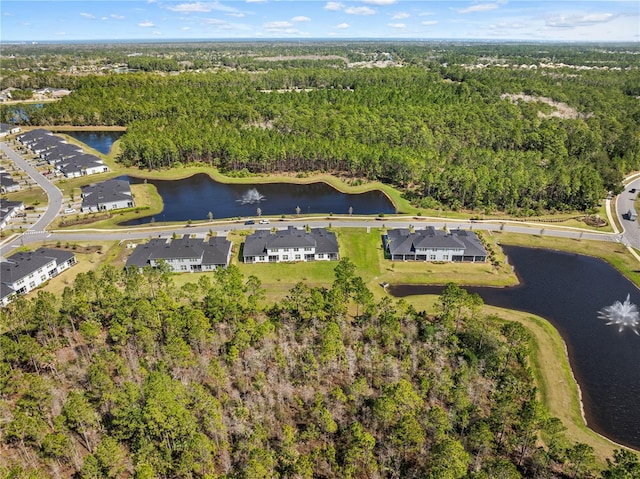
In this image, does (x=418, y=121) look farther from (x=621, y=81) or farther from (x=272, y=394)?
(x=621, y=81)

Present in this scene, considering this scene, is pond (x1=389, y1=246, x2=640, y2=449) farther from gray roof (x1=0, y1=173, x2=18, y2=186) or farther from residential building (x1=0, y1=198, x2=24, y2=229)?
gray roof (x1=0, y1=173, x2=18, y2=186)

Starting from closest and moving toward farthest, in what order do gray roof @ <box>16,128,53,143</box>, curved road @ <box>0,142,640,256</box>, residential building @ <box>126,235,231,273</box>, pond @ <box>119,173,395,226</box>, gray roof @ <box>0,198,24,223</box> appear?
residential building @ <box>126,235,231,273</box>
curved road @ <box>0,142,640,256</box>
gray roof @ <box>0,198,24,223</box>
pond @ <box>119,173,395,226</box>
gray roof @ <box>16,128,53,143</box>

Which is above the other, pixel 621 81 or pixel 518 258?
pixel 621 81

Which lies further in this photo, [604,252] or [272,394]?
[604,252]

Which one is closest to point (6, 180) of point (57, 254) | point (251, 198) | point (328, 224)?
point (57, 254)

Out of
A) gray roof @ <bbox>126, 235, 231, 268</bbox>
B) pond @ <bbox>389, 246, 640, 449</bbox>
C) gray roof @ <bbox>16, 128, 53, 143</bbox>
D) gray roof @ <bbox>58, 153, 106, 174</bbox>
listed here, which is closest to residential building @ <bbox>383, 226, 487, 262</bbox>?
pond @ <bbox>389, 246, 640, 449</bbox>

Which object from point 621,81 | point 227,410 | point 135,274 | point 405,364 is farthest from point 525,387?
point 621,81

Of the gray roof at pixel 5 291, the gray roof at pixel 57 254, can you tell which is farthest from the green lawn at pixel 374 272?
the gray roof at pixel 5 291
